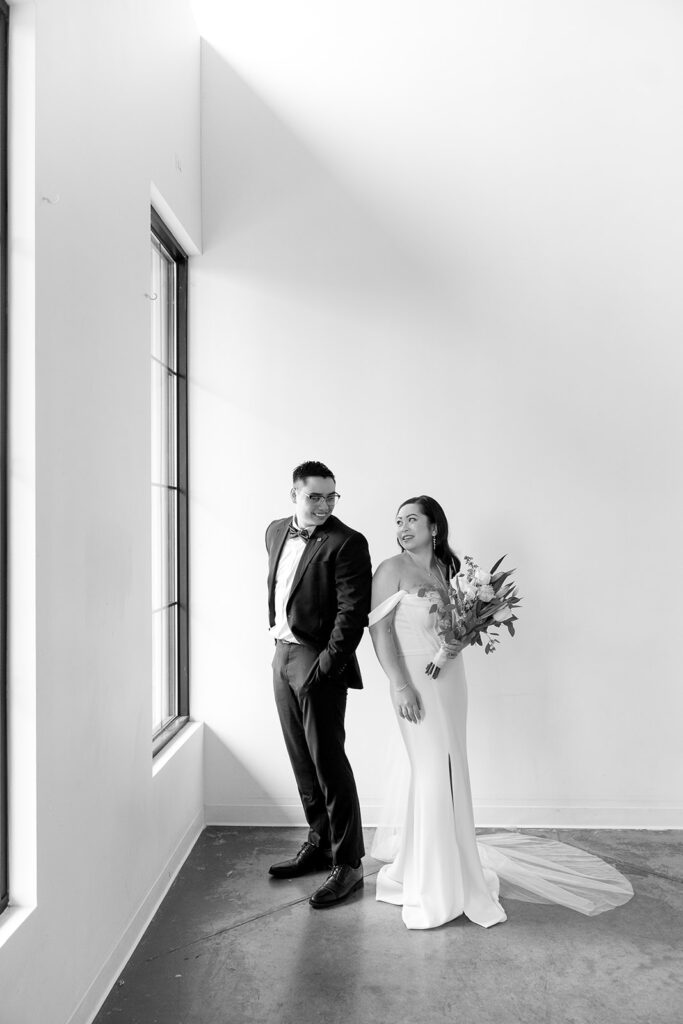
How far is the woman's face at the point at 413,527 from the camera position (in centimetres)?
364

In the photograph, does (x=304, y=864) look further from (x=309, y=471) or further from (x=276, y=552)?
(x=309, y=471)

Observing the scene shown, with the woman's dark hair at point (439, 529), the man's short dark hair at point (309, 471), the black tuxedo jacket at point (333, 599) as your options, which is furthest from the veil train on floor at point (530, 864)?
the man's short dark hair at point (309, 471)

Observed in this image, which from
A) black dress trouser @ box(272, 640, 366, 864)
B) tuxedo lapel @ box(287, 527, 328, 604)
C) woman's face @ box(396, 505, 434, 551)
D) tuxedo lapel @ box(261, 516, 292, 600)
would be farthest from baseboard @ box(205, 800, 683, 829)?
woman's face @ box(396, 505, 434, 551)

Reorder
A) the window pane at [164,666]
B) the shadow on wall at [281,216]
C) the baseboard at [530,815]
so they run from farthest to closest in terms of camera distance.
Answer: the shadow on wall at [281,216], the baseboard at [530,815], the window pane at [164,666]

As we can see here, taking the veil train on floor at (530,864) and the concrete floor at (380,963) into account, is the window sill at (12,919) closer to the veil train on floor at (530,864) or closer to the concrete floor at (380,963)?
the concrete floor at (380,963)

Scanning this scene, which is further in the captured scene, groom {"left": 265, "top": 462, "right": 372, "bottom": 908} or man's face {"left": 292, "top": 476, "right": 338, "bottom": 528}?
man's face {"left": 292, "top": 476, "right": 338, "bottom": 528}

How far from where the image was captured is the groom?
358 centimetres

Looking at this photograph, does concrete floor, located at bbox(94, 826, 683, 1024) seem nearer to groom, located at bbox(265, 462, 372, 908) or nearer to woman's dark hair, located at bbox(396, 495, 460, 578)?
groom, located at bbox(265, 462, 372, 908)

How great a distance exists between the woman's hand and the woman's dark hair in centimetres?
55

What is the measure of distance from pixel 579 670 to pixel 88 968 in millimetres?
2851

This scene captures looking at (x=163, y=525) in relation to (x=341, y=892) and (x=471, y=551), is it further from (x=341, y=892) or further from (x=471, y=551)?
(x=341, y=892)

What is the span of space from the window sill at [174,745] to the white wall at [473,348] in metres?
0.17

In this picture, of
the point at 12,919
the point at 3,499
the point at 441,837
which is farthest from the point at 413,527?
the point at 12,919

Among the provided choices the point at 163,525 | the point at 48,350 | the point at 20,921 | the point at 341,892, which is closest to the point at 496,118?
the point at 163,525
